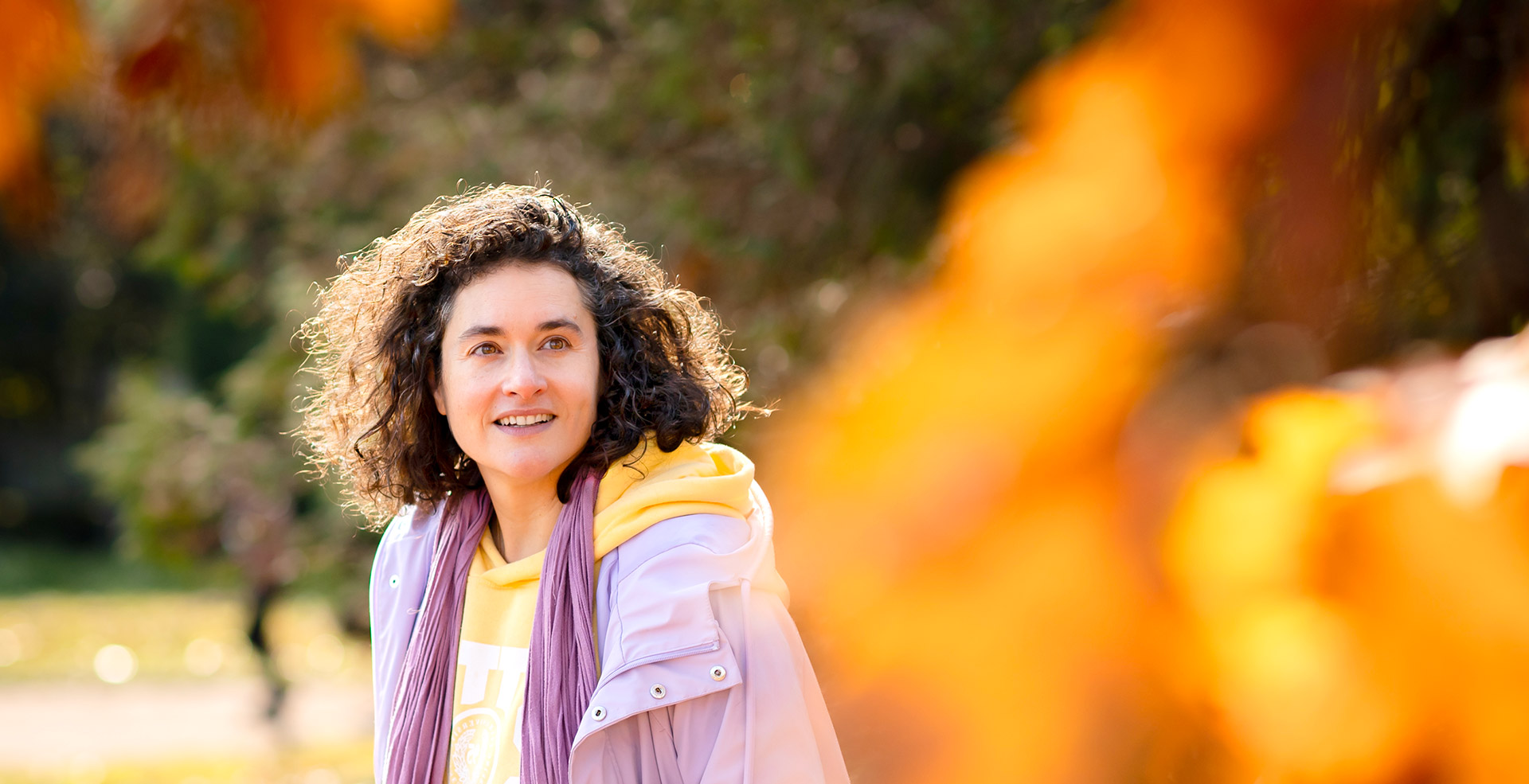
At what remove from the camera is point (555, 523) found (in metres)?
1.91

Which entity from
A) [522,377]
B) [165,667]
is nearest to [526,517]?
[522,377]

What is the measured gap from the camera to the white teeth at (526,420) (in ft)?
6.26

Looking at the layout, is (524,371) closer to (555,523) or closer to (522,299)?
(522,299)

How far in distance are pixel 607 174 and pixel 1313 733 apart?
4724 millimetres

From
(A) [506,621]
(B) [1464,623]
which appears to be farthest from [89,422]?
(B) [1464,623]

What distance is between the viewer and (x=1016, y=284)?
230cm

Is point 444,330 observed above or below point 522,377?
above

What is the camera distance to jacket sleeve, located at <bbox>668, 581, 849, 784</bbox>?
5.40ft

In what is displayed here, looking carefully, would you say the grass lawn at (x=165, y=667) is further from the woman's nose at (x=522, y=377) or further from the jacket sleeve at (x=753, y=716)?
the jacket sleeve at (x=753, y=716)

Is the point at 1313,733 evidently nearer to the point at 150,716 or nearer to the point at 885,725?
the point at 885,725

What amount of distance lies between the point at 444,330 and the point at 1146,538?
1173 millimetres

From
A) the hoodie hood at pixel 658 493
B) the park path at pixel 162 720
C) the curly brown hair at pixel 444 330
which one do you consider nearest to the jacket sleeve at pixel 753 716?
the hoodie hood at pixel 658 493

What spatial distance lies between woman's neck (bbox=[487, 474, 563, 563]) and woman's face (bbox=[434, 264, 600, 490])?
0.04m

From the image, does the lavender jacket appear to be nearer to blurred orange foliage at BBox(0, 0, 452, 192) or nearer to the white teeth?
the white teeth
